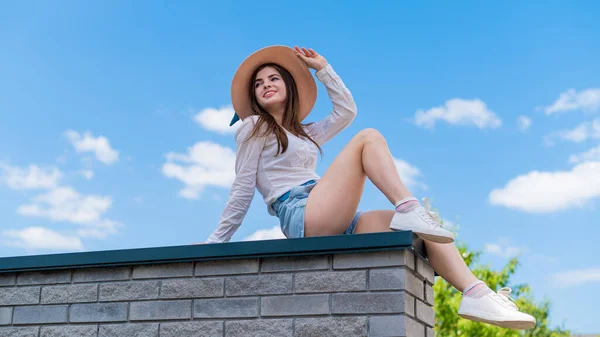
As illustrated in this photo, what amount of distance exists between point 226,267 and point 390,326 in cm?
94

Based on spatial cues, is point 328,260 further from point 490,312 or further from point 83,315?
point 83,315

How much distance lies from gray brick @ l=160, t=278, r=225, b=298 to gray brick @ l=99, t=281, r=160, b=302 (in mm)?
62

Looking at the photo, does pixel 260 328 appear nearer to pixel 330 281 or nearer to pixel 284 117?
pixel 330 281

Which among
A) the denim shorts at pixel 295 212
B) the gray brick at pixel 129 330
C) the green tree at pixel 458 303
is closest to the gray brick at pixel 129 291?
the gray brick at pixel 129 330

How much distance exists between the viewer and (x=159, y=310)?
3531 millimetres

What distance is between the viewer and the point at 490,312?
10.7 ft

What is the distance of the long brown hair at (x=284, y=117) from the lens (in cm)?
393

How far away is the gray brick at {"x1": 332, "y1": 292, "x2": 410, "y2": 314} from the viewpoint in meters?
3.05

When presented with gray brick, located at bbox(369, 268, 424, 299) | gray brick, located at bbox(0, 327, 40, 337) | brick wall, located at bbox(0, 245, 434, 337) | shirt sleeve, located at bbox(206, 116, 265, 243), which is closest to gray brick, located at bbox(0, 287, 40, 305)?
brick wall, located at bbox(0, 245, 434, 337)

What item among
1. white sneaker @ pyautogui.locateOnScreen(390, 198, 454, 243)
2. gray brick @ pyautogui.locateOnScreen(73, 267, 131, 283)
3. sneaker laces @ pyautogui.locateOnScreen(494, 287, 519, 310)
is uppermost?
white sneaker @ pyautogui.locateOnScreen(390, 198, 454, 243)

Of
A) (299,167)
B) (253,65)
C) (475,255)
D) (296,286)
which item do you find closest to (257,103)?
(253,65)

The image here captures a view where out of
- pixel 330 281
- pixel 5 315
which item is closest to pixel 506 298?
pixel 330 281

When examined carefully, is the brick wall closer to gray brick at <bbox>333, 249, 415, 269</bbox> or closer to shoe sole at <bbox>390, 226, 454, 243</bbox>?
gray brick at <bbox>333, 249, 415, 269</bbox>

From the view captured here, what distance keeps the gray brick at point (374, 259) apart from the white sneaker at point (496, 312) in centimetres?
39
